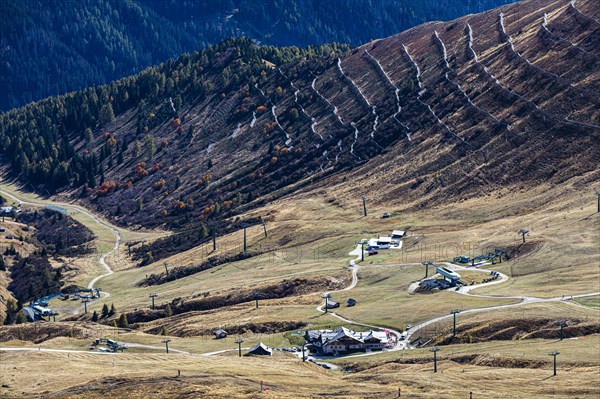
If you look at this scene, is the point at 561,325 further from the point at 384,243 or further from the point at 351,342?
the point at 384,243

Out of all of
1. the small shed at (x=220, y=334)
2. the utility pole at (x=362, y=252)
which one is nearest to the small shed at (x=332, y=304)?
the small shed at (x=220, y=334)

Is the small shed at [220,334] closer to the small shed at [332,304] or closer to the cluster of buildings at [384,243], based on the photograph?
the small shed at [332,304]

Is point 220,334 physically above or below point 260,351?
above

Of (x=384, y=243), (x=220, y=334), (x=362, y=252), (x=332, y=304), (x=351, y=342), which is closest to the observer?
(x=351, y=342)

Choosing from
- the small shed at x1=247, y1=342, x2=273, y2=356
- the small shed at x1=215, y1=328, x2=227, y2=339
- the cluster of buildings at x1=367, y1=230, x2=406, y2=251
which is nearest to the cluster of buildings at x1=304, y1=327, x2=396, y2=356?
the small shed at x1=247, y1=342, x2=273, y2=356

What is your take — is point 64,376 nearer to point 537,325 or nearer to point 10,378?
point 10,378

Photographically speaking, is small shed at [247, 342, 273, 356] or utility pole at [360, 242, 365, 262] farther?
utility pole at [360, 242, 365, 262]

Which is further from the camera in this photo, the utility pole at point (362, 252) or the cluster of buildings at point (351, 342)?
the utility pole at point (362, 252)

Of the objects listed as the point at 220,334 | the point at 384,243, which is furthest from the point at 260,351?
the point at 384,243

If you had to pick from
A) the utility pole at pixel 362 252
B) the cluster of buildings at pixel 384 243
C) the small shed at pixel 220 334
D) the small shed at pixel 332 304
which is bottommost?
the small shed at pixel 220 334

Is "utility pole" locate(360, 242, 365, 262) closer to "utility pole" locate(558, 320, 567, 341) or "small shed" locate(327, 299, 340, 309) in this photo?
"small shed" locate(327, 299, 340, 309)

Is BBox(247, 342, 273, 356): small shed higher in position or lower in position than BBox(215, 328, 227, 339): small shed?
lower
